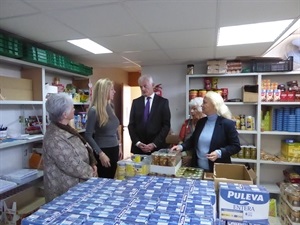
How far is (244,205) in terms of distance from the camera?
0.89 metres

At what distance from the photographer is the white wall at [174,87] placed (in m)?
3.87

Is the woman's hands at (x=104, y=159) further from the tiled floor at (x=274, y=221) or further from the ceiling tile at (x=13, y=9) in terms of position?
the tiled floor at (x=274, y=221)

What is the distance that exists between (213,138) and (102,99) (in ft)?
3.57

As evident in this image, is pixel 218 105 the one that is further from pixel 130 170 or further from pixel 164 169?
pixel 130 170

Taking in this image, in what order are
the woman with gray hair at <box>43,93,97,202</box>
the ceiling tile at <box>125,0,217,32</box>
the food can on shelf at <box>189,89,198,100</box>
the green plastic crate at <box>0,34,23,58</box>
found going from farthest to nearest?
1. the food can on shelf at <box>189,89,198,100</box>
2. the green plastic crate at <box>0,34,23,58</box>
3. the ceiling tile at <box>125,0,217,32</box>
4. the woman with gray hair at <box>43,93,97,202</box>

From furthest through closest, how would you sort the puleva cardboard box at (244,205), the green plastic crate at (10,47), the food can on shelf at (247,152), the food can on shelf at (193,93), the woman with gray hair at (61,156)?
1. the food can on shelf at (193,93)
2. the food can on shelf at (247,152)
3. the green plastic crate at (10,47)
4. the woman with gray hair at (61,156)
5. the puleva cardboard box at (244,205)

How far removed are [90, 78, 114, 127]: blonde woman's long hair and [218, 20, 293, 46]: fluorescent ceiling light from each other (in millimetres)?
1213

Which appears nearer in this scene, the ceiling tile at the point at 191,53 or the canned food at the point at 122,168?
the canned food at the point at 122,168

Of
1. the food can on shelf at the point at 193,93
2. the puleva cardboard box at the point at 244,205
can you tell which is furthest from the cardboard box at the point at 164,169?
the food can on shelf at the point at 193,93

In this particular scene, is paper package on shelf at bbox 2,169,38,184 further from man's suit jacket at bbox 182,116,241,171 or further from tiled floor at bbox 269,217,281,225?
tiled floor at bbox 269,217,281,225

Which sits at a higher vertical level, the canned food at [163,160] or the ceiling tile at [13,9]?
the ceiling tile at [13,9]

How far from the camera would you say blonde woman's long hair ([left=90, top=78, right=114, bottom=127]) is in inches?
85.0

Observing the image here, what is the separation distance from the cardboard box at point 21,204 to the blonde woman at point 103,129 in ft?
2.87

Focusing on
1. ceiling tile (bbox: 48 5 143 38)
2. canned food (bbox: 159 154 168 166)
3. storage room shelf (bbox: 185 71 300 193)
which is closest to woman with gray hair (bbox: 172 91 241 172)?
canned food (bbox: 159 154 168 166)
